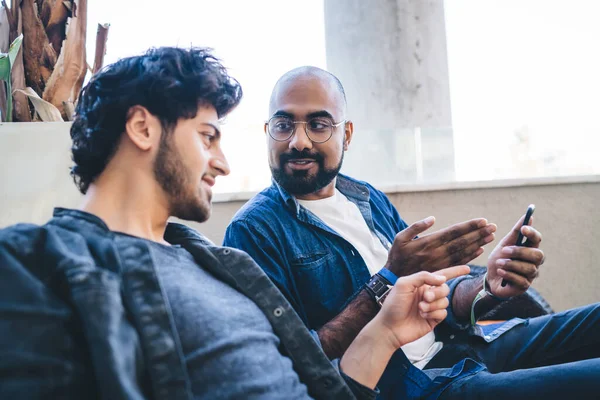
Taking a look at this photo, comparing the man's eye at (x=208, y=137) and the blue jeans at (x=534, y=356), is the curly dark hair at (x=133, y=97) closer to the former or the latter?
the man's eye at (x=208, y=137)

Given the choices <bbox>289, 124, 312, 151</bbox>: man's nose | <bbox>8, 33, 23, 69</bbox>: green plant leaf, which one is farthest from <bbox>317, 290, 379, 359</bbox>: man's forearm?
<bbox>8, 33, 23, 69</bbox>: green plant leaf

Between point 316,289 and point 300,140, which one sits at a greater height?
point 300,140

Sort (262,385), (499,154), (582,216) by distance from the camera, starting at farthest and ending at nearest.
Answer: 1. (499,154)
2. (582,216)
3. (262,385)

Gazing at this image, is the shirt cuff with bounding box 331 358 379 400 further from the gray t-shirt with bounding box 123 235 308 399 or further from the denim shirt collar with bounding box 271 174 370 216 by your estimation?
the denim shirt collar with bounding box 271 174 370 216

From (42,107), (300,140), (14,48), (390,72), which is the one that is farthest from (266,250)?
(390,72)

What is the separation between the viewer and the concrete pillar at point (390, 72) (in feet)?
9.77

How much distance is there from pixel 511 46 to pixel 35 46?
8.62ft

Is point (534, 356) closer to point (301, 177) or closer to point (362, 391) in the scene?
point (362, 391)

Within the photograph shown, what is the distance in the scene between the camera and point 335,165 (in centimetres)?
175

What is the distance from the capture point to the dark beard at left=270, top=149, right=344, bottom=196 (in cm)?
167

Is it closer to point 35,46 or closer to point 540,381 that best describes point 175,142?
point 540,381

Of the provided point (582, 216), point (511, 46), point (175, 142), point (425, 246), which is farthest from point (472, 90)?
point (175, 142)

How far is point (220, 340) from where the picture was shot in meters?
0.87

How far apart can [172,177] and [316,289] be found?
0.60 m
